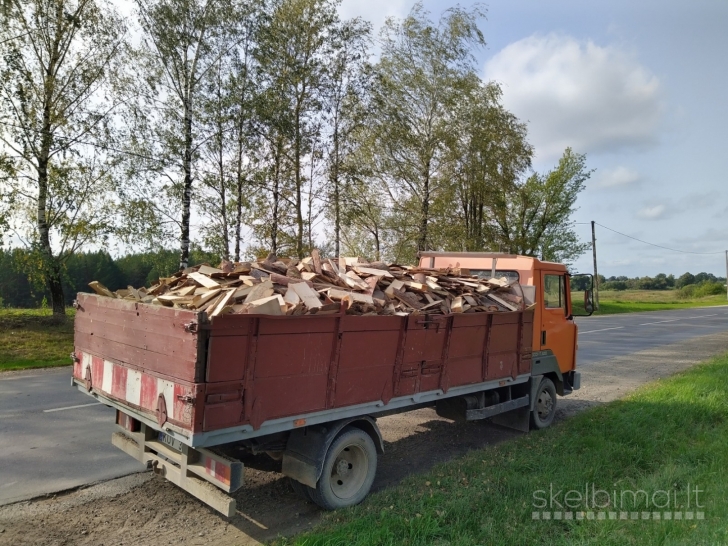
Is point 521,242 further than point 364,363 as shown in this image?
Yes

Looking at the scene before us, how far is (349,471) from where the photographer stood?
470 cm

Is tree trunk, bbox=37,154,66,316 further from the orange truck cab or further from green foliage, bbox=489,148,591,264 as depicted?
green foliage, bbox=489,148,591,264

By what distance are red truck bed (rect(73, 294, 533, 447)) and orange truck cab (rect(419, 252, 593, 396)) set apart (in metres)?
1.86

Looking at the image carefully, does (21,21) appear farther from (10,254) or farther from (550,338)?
(550,338)

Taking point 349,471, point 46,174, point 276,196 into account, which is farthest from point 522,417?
point 46,174

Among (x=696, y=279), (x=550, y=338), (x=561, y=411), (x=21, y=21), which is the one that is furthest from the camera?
(x=696, y=279)

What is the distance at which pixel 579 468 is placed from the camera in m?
5.32

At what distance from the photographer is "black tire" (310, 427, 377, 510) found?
4.33 m

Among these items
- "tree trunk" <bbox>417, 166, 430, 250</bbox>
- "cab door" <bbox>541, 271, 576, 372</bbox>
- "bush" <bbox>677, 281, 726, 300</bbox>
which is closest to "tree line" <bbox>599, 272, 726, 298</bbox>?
"bush" <bbox>677, 281, 726, 300</bbox>

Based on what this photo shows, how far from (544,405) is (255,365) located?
5.34m

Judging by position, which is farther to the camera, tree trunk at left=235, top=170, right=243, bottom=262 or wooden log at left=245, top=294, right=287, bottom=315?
tree trunk at left=235, top=170, right=243, bottom=262

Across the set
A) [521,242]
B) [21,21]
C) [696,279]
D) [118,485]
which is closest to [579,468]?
[118,485]

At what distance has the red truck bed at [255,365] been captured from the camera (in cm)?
351

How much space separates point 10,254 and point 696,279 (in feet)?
389
